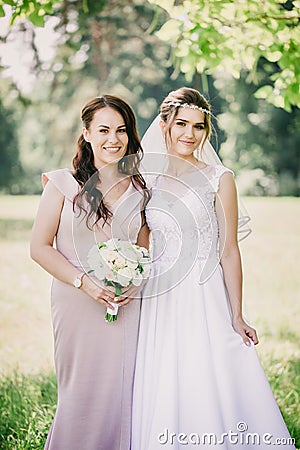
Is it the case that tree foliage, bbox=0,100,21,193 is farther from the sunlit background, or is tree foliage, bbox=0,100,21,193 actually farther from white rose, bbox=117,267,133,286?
white rose, bbox=117,267,133,286

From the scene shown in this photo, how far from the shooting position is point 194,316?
3.17 metres

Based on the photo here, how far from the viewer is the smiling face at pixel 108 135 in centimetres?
314

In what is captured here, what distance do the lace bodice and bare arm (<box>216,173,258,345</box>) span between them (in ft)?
0.11

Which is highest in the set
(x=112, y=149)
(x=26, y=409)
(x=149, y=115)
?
(x=149, y=115)

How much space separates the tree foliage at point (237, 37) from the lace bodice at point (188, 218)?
4.09ft

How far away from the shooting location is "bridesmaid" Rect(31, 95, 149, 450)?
3141mm

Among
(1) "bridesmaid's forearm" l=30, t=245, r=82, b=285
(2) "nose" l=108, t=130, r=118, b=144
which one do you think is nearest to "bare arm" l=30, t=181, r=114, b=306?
(1) "bridesmaid's forearm" l=30, t=245, r=82, b=285

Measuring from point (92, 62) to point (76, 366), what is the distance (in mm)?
15070

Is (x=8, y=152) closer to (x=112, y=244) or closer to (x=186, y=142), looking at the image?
(x=186, y=142)

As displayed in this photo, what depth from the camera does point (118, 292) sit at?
3.05 meters

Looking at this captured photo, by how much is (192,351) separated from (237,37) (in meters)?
2.28

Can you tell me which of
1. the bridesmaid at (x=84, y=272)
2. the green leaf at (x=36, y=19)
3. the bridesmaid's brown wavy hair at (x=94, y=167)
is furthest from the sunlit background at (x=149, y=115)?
the bridesmaid at (x=84, y=272)

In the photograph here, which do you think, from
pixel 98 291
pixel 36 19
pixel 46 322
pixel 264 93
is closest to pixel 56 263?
pixel 98 291

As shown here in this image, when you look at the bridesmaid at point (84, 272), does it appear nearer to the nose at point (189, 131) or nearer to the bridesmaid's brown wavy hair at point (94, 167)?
the bridesmaid's brown wavy hair at point (94, 167)
